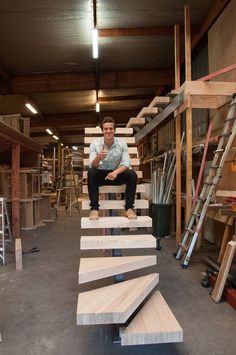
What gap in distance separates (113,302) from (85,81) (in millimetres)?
7032

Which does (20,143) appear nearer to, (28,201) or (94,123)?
(28,201)

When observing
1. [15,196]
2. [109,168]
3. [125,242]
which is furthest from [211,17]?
[15,196]

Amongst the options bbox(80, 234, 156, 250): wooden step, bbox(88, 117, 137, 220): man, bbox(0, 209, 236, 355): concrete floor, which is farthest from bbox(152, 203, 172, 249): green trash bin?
bbox(80, 234, 156, 250): wooden step

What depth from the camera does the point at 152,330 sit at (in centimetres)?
210

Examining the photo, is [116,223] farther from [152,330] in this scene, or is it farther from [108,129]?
[152,330]

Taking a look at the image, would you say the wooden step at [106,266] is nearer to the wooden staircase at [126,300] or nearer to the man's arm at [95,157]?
the wooden staircase at [126,300]

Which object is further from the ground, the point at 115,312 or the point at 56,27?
the point at 56,27

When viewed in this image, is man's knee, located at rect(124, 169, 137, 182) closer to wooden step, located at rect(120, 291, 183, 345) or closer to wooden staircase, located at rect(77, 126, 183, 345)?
wooden staircase, located at rect(77, 126, 183, 345)

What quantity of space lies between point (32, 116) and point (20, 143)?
6.69m

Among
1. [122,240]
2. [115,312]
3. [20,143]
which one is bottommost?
[115,312]

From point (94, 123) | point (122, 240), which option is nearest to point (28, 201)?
point (122, 240)

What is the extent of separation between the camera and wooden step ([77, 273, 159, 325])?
2.10 metres

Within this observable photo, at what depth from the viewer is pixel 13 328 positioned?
2.58m

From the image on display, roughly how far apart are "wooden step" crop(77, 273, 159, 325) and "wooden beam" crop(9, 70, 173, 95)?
646 cm
